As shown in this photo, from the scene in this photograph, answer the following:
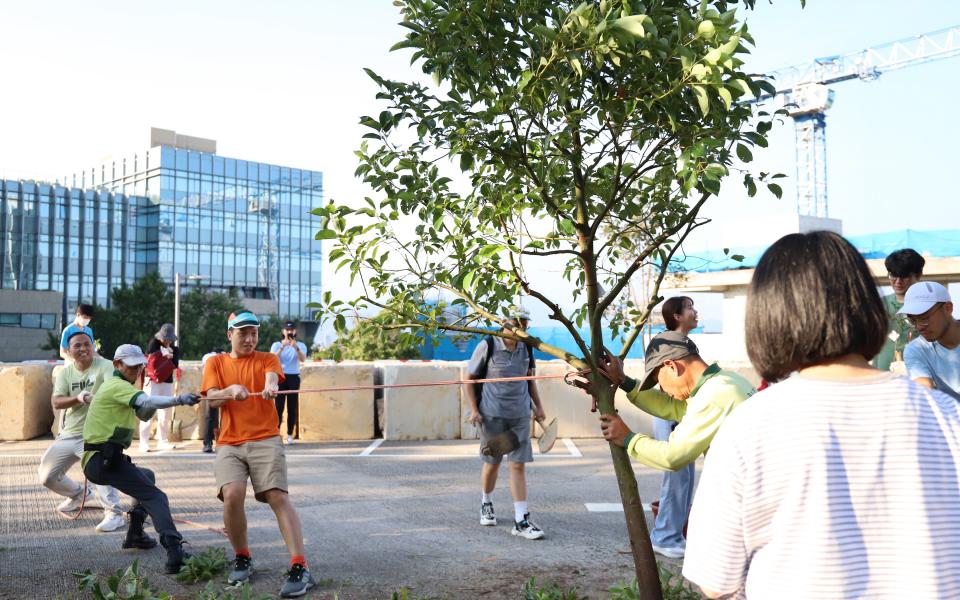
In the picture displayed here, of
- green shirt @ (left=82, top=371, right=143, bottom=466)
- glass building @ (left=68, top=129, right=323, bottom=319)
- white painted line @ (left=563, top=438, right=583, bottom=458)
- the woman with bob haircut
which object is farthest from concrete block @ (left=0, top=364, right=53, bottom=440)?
glass building @ (left=68, top=129, right=323, bottom=319)

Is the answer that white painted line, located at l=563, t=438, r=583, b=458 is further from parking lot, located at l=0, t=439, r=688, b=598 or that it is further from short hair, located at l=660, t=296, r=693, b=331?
short hair, located at l=660, t=296, r=693, b=331

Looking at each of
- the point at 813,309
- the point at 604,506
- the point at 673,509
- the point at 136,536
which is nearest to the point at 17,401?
the point at 136,536

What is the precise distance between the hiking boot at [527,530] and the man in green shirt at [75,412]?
330 centimetres

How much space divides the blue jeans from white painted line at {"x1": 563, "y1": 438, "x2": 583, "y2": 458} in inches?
190

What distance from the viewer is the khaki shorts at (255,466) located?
537cm

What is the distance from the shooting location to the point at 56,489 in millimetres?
7148

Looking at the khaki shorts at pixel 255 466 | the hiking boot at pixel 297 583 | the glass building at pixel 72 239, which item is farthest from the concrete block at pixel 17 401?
the glass building at pixel 72 239

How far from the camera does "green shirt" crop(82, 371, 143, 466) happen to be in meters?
5.94

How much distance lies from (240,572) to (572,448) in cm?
713

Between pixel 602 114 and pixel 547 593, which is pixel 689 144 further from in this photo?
pixel 547 593

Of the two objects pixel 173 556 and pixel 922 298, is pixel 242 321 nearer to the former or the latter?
pixel 173 556

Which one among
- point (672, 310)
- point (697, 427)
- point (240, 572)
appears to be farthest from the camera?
point (672, 310)

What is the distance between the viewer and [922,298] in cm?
446

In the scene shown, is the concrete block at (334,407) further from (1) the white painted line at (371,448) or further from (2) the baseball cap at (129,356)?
(2) the baseball cap at (129,356)
